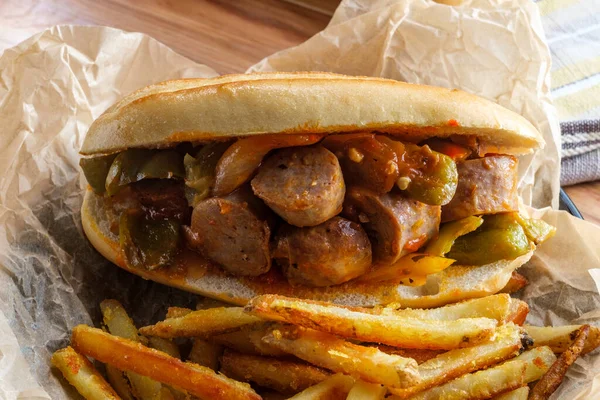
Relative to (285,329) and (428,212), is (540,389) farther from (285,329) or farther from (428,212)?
(285,329)

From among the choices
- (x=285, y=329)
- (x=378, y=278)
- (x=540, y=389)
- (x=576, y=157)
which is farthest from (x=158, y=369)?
(x=576, y=157)

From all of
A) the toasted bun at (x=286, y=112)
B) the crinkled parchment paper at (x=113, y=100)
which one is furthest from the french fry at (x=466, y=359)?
the toasted bun at (x=286, y=112)

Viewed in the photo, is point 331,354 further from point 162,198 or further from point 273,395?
point 162,198

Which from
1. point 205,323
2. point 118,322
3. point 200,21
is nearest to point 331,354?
point 205,323

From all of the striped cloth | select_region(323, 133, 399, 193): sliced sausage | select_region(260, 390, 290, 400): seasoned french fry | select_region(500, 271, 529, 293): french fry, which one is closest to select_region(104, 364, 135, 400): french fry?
select_region(260, 390, 290, 400): seasoned french fry

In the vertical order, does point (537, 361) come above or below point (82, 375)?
above

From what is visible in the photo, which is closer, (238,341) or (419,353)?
(419,353)

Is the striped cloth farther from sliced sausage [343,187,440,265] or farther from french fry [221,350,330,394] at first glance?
french fry [221,350,330,394]

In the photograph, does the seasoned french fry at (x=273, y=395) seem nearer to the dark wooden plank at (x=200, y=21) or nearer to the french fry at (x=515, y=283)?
the french fry at (x=515, y=283)
